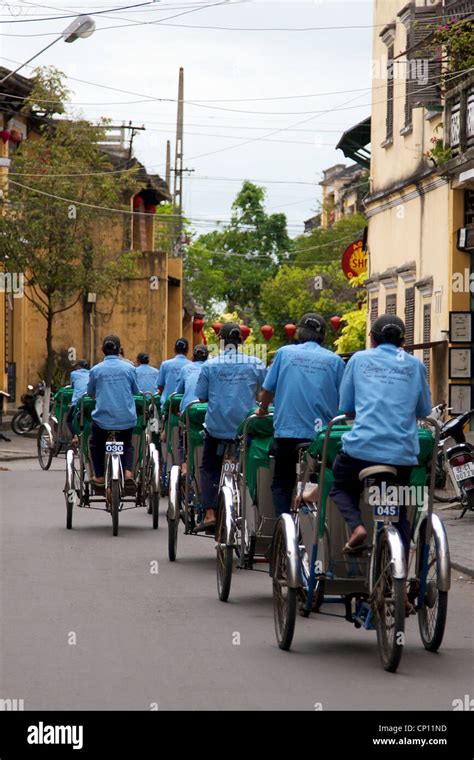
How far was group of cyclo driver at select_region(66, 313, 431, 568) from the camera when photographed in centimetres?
806

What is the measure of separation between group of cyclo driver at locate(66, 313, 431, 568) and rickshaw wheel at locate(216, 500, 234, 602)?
45 centimetres

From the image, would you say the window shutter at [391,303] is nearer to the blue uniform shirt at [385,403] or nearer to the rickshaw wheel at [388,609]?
the blue uniform shirt at [385,403]

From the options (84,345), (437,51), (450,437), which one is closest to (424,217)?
(437,51)

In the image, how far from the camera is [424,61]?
2236 cm

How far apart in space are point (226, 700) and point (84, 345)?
125 ft

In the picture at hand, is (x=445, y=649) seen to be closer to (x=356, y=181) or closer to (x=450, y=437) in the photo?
(x=450, y=437)

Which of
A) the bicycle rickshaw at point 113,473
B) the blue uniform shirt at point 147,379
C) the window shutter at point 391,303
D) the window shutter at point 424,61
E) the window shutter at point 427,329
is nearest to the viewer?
the bicycle rickshaw at point 113,473

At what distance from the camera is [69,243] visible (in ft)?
109

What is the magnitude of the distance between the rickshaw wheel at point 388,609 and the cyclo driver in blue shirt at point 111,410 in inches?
280

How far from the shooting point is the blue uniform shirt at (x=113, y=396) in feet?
48.1

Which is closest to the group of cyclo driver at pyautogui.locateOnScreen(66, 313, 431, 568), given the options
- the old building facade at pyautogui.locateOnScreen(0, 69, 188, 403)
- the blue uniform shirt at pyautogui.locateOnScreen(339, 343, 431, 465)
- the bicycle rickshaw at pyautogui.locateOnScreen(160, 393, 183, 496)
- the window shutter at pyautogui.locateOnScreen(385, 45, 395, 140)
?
the blue uniform shirt at pyautogui.locateOnScreen(339, 343, 431, 465)

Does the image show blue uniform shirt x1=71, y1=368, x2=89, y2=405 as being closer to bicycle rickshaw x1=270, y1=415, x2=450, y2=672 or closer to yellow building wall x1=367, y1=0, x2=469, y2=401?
yellow building wall x1=367, y1=0, x2=469, y2=401

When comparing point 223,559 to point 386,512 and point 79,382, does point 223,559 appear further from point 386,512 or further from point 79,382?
point 79,382

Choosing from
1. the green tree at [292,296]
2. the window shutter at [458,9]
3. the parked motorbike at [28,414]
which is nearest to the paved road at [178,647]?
the window shutter at [458,9]
